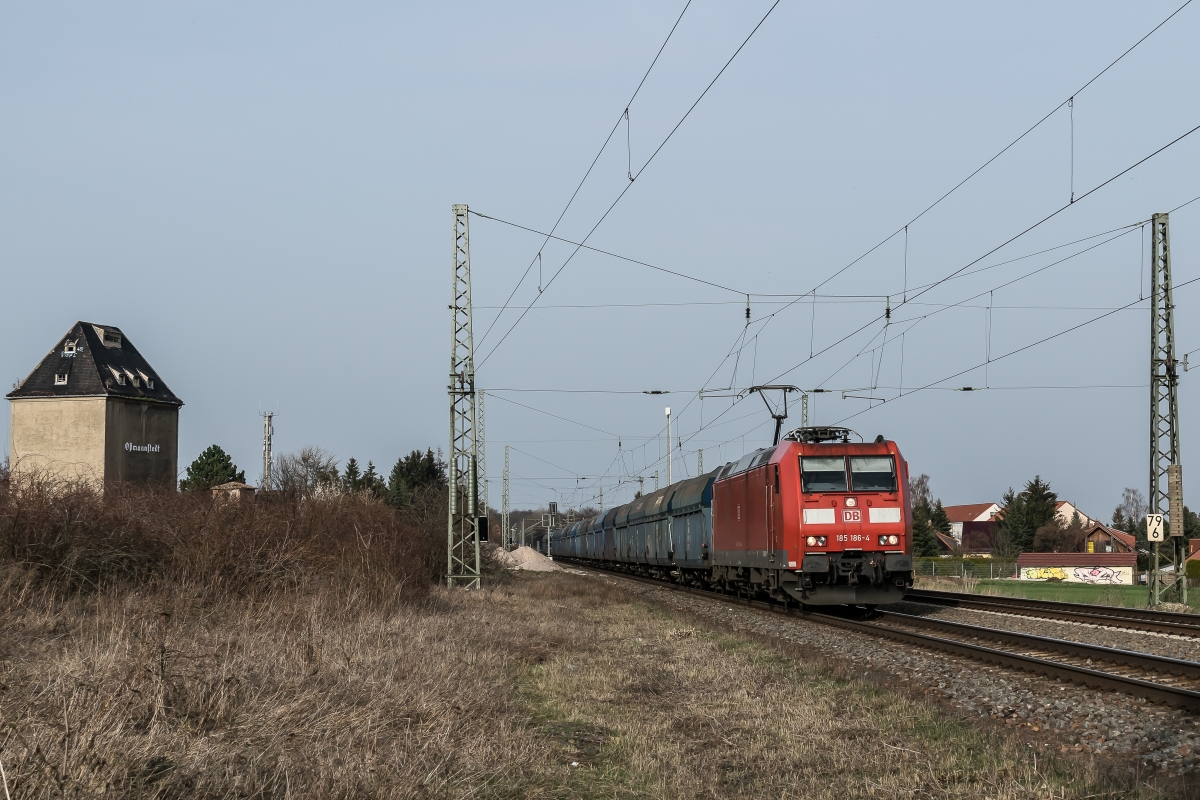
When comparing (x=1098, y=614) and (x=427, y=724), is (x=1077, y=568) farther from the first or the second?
(x=427, y=724)

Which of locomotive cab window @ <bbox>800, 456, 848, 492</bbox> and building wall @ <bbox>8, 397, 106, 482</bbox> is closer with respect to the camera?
locomotive cab window @ <bbox>800, 456, 848, 492</bbox>

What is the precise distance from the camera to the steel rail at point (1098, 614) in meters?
16.8

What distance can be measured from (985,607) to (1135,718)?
12631mm

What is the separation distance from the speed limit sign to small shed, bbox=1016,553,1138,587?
135 feet

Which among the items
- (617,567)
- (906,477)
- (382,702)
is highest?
(906,477)

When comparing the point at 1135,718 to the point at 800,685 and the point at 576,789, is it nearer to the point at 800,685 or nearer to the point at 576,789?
the point at 800,685

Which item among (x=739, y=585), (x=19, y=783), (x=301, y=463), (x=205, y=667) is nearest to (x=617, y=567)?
(x=739, y=585)

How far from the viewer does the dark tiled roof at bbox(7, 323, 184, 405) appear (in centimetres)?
6519

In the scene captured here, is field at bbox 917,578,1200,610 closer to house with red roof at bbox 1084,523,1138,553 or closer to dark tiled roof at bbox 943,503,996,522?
house with red roof at bbox 1084,523,1138,553

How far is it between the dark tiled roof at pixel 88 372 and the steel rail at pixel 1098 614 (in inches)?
2190

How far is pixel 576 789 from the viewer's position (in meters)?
6.70

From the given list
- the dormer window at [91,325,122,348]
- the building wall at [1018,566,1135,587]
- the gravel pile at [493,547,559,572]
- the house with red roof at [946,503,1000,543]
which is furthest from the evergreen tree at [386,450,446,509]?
the house with red roof at [946,503,1000,543]

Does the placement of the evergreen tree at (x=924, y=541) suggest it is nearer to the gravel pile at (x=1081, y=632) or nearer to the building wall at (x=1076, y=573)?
the building wall at (x=1076, y=573)

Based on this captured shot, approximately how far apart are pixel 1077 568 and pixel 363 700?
6406 centimetres
